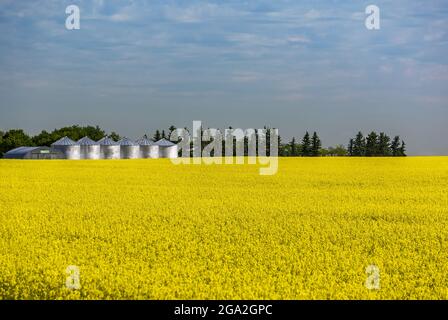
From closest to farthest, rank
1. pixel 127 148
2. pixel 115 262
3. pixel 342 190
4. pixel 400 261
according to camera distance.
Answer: pixel 115 262
pixel 400 261
pixel 342 190
pixel 127 148

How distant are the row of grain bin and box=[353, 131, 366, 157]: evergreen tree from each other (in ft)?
89.5

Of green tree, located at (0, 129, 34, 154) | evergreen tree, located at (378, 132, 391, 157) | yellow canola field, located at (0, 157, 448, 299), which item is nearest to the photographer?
yellow canola field, located at (0, 157, 448, 299)

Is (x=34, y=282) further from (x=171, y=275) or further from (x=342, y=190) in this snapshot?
(x=342, y=190)

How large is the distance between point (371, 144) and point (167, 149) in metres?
30.6

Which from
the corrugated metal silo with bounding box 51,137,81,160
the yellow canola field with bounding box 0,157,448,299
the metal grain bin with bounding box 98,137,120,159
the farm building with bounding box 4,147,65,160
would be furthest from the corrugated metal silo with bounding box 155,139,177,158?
the yellow canola field with bounding box 0,157,448,299

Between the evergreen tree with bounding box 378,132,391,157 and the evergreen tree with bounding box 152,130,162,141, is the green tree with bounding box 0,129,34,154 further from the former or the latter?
the evergreen tree with bounding box 378,132,391,157

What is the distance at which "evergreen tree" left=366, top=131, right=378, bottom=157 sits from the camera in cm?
8869

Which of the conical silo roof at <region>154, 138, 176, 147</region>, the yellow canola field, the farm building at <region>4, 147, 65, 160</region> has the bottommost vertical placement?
the yellow canola field

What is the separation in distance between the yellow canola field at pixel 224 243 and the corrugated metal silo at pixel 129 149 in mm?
65492

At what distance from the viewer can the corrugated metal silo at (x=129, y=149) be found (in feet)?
308

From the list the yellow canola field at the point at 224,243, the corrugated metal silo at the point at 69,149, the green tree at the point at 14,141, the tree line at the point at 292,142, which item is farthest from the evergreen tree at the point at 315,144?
the yellow canola field at the point at 224,243

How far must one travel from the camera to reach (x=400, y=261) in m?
12.2

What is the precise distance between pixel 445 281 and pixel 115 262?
5.97 meters
